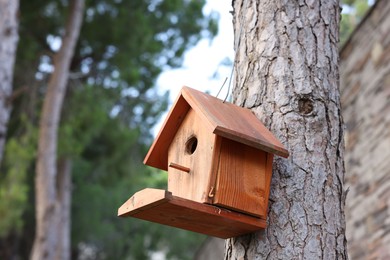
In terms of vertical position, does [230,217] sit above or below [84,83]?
below

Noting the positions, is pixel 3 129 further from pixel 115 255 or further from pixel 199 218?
pixel 115 255

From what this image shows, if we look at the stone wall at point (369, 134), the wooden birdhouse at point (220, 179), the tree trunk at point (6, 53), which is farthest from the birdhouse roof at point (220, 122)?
the tree trunk at point (6, 53)

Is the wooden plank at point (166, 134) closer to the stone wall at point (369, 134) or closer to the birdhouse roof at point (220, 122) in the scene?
the birdhouse roof at point (220, 122)

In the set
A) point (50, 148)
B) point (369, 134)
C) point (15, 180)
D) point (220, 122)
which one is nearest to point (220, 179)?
point (220, 122)

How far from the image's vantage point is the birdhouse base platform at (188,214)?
179 centimetres

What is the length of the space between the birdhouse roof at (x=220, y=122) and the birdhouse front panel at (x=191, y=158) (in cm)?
3

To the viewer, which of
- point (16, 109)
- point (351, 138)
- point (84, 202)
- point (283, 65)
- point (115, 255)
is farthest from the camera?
point (115, 255)

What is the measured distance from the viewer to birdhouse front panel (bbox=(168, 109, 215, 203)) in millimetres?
1938

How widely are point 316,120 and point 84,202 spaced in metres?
11.5

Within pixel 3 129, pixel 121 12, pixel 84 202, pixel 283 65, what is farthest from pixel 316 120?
pixel 84 202

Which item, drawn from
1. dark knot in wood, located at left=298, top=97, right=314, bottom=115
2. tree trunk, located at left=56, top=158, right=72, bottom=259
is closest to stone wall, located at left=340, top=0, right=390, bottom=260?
dark knot in wood, located at left=298, top=97, right=314, bottom=115

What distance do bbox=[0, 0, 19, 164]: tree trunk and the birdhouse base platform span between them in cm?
348

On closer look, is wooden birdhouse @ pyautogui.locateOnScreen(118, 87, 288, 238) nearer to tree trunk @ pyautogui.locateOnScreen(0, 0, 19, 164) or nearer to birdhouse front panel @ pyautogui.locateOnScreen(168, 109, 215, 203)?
birdhouse front panel @ pyautogui.locateOnScreen(168, 109, 215, 203)

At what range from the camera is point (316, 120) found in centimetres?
197
